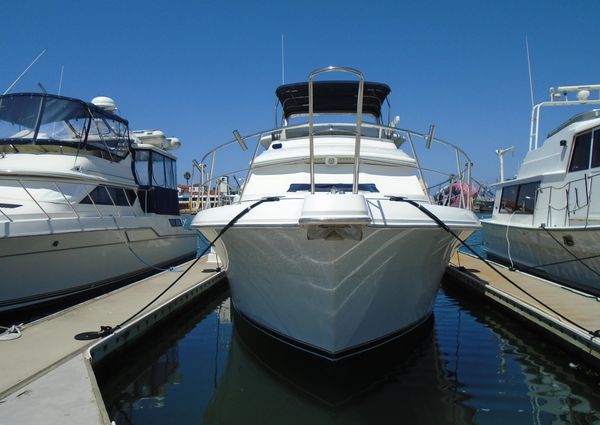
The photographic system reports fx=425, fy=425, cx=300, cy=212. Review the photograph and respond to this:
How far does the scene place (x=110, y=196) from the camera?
9430 millimetres

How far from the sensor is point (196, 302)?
820 cm

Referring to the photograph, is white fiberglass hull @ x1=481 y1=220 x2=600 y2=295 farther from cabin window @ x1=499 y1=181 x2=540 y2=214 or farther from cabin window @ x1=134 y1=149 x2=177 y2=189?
cabin window @ x1=134 y1=149 x2=177 y2=189

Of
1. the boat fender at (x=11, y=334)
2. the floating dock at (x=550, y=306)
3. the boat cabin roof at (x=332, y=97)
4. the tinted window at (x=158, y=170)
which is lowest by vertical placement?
the floating dock at (x=550, y=306)

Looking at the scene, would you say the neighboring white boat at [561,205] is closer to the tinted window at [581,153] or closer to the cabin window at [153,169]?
the tinted window at [581,153]

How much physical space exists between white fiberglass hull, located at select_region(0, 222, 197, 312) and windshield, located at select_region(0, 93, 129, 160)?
2211 millimetres

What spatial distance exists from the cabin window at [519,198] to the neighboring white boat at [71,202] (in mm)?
9755

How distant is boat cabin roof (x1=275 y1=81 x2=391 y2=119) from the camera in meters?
7.85

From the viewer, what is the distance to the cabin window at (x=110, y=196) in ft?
29.3

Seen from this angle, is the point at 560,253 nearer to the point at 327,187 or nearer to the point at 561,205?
the point at 561,205

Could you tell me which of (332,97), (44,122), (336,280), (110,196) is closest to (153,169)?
(110,196)

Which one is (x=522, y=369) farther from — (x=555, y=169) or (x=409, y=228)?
(x=555, y=169)

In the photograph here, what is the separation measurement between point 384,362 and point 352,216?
7.17 ft

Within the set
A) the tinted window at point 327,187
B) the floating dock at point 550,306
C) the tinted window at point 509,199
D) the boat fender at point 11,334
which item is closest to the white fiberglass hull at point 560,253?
the tinted window at point 509,199

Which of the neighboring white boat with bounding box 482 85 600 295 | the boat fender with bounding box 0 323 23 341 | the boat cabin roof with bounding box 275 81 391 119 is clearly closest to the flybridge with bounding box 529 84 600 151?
the neighboring white boat with bounding box 482 85 600 295
